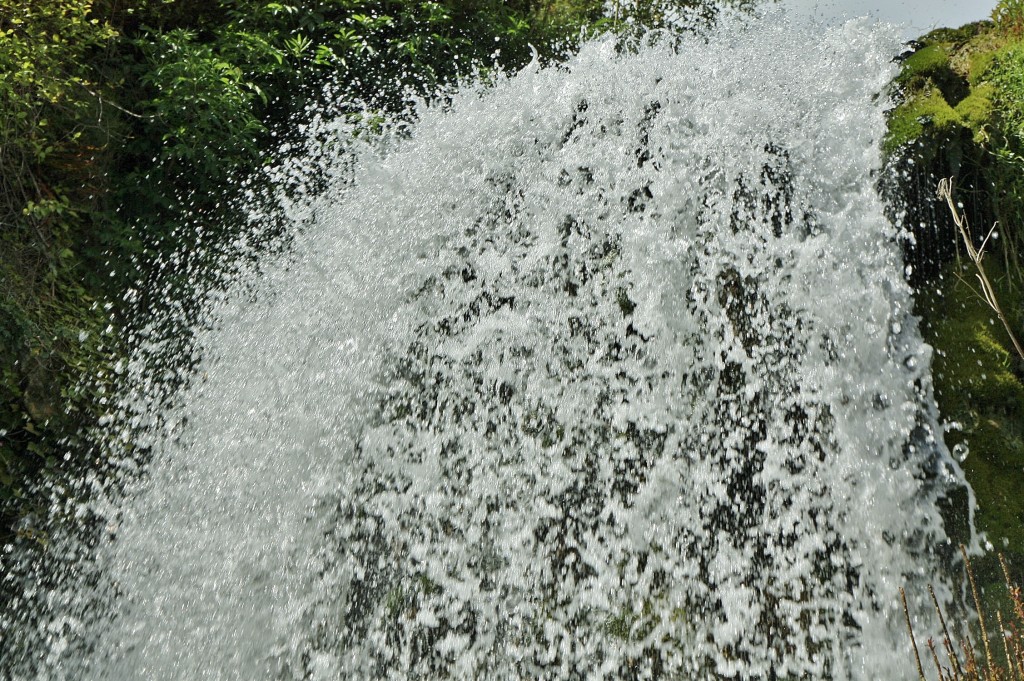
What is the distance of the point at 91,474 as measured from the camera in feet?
13.6

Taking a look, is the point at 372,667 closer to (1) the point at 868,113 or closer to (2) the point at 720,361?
(2) the point at 720,361

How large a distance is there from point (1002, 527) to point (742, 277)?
1.41 m

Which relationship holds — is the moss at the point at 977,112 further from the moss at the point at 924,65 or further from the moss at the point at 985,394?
the moss at the point at 985,394

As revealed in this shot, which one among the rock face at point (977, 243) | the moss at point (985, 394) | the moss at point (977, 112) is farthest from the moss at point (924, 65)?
the moss at point (985, 394)

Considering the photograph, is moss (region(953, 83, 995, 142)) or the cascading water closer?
the cascading water

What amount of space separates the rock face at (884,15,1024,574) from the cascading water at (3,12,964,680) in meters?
0.12

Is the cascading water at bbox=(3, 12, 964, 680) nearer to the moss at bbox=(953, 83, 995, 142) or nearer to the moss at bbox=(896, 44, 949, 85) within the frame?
the moss at bbox=(896, 44, 949, 85)

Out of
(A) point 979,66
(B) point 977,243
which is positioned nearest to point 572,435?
(B) point 977,243

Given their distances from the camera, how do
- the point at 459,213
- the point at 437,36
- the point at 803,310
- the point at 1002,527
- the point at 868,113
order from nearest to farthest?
the point at 1002,527 < the point at 803,310 < the point at 868,113 < the point at 459,213 < the point at 437,36

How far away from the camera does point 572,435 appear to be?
130 inches

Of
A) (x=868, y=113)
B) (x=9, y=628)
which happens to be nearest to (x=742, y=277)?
(x=868, y=113)

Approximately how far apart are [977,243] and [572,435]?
6.66 feet

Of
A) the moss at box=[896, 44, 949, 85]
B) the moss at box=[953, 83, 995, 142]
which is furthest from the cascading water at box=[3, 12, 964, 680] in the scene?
the moss at box=[953, 83, 995, 142]

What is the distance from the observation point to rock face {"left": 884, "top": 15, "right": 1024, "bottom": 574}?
3.11 meters
